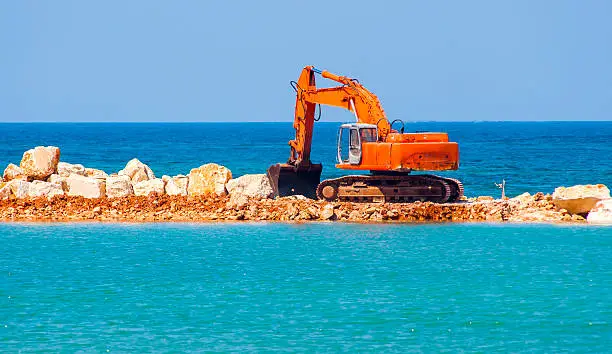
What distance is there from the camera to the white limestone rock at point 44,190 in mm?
31297

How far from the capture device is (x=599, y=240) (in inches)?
1013

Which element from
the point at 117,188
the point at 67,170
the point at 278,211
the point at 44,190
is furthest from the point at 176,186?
the point at 278,211

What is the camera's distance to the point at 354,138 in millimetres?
29812

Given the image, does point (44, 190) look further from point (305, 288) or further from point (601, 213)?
point (601, 213)

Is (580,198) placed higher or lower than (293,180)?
lower

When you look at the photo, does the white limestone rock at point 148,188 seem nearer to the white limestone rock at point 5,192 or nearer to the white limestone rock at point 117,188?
the white limestone rock at point 117,188

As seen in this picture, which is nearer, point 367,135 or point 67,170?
point 367,135

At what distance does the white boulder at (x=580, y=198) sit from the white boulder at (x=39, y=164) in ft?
48.7

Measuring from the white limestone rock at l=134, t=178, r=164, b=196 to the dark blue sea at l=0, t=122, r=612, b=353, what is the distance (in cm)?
378

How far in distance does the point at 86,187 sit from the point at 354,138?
777 centimetres

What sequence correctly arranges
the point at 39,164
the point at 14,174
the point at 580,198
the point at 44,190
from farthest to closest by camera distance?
the point at 14,174 → the point at 39,164 → the point at 44,190 → the point at 580,198

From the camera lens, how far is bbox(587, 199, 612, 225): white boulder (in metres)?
28.7

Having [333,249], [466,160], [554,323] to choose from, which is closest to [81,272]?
[333,249]

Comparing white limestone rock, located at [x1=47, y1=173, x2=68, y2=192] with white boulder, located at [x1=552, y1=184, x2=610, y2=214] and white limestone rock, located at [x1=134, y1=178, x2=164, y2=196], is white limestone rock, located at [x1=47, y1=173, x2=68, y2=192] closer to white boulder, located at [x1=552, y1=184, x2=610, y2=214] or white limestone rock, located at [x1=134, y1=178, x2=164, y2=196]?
white limestone rock, located at [x1=134, y1=178, x2=164, y2=196]
